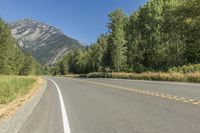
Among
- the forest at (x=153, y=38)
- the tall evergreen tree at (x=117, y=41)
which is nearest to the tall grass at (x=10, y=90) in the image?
the forest at (x=153, y=38)

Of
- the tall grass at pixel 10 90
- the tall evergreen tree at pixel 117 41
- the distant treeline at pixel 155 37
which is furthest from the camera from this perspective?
the tall evergreen tree at pixel 117 41

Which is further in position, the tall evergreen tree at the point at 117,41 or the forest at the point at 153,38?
the tall evergreen tree at the point at 117,41

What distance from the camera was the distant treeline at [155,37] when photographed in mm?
54116

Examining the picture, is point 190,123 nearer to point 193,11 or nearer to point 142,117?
point 142,117

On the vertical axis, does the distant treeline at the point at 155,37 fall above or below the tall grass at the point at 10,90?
above

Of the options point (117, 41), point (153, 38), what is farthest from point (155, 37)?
point (117, 41)

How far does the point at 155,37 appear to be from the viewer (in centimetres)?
6750

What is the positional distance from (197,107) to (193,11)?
38488 millimetres

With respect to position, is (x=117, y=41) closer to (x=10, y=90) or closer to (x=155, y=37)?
(x=155, y=37)

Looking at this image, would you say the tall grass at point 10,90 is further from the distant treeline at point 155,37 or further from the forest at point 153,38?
the distant treeline at point 155,37

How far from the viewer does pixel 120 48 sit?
8000 cm

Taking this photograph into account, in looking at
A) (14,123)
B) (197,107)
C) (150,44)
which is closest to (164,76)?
(197,107)

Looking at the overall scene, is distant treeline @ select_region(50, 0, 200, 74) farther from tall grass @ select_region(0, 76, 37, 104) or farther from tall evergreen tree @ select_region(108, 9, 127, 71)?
tall grass @ select_region(0, 76, 37, 104)

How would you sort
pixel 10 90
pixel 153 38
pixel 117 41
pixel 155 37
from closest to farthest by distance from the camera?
pixel 10 90, pixel 155 37, pixel 153 38, pixel 117 41
